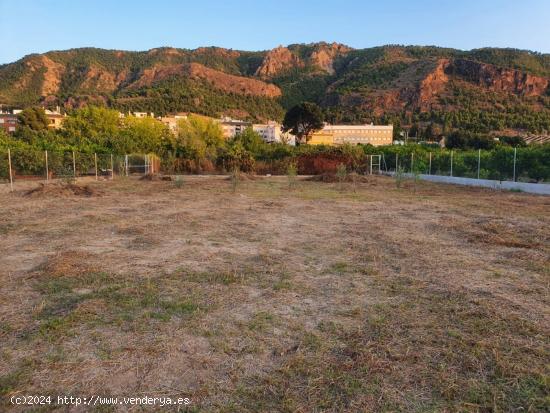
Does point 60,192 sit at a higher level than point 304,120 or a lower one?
lower

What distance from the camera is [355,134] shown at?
78.9 m

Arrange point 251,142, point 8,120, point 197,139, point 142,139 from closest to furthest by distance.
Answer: point 142,139 → point 197,139 → point 251,142 → point 8,120

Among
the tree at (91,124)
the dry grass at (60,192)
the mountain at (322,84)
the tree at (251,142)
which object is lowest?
the dry grass at (60,192)

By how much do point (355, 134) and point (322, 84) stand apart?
27.9 metres

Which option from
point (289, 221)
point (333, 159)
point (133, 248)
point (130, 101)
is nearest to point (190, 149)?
point (333, 159)

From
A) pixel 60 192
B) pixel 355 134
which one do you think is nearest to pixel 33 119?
pixel 60 192

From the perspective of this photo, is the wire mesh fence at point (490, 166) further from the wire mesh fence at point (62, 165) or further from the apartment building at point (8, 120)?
the apartment building at point (8, 120)

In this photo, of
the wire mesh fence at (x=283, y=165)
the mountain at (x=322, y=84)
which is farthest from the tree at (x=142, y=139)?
the mountain at (x=322, y=84)

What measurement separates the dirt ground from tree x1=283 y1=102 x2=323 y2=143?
54.1 m

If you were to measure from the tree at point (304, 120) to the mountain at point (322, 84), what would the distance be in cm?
2018

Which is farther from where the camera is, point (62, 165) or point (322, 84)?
point (322, 84)

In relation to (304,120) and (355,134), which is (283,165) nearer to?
(304,120)

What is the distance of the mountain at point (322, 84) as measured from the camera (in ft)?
242

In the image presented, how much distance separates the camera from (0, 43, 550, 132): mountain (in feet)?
242
